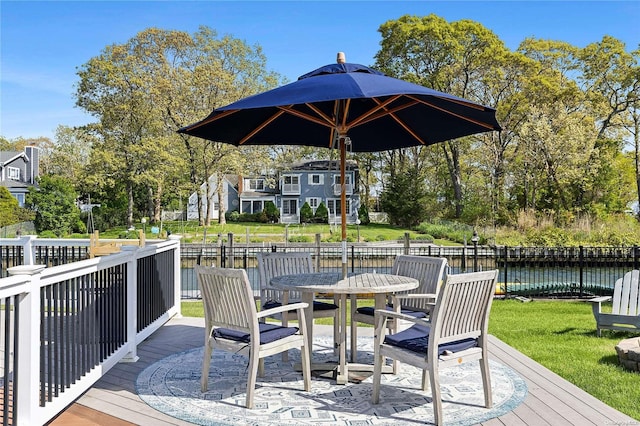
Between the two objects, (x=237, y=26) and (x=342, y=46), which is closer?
(x=342, y=46)

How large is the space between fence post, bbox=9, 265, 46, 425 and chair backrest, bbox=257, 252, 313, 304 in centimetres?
254

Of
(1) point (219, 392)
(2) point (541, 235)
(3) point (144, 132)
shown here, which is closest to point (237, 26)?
(3) point (144, 132)

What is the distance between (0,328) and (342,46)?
64.5ft

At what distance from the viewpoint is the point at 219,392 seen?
4.11m

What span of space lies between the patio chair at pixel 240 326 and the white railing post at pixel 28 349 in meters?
1.19

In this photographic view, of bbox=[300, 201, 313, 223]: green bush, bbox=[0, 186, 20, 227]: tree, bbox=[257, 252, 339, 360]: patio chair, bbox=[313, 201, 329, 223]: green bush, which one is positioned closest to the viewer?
bbox=[257, 252, 339, 360]: patio chair

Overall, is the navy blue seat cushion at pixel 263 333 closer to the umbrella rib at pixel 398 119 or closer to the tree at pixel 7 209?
the umbrella rib at pixel 398 119

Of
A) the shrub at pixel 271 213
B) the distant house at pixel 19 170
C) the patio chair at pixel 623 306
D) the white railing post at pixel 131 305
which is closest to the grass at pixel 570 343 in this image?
the patio chair at pixel 623 306

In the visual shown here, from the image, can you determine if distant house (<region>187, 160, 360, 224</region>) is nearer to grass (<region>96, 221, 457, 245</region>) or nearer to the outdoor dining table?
grass (<region>96, 221, 457, 245</region>)

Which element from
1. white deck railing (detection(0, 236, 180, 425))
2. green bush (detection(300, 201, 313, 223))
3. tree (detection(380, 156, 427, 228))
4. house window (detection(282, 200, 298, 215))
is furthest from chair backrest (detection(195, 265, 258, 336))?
house window (detection(282, 200, 298, 215))

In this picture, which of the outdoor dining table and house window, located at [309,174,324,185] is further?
house window, located at [309,174,324,185]

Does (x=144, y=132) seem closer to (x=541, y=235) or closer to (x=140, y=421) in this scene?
(x=541, y=235)

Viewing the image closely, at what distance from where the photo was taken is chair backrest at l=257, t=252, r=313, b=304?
217 inches

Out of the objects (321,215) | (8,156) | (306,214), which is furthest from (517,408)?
(8,156)
